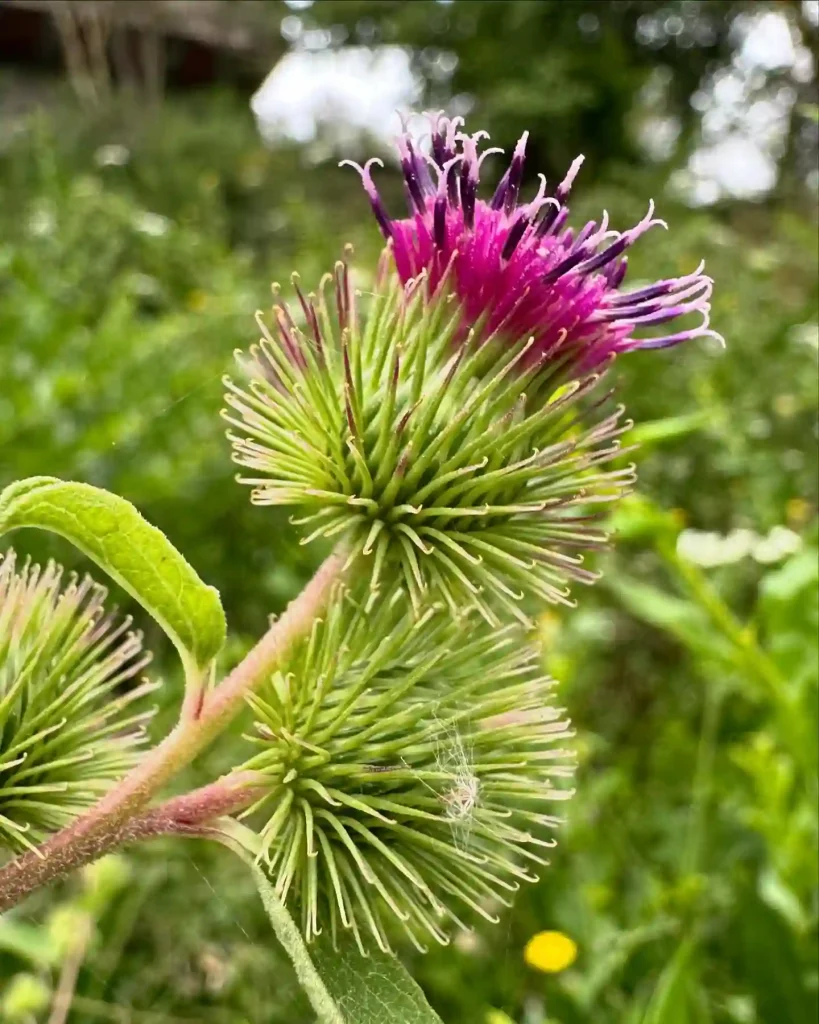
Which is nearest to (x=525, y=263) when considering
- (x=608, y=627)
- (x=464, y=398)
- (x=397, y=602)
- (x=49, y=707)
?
(x=464, y=398)

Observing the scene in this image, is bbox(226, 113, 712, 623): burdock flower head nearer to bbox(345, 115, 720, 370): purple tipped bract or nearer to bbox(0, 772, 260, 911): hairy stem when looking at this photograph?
bbox(345, 115, 720, 370): purple tipped bract

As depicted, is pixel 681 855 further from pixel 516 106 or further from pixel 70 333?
pixel 516 106

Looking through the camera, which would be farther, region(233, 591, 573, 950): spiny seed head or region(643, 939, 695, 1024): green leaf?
region(643, 939, 695, 1024): green leaf

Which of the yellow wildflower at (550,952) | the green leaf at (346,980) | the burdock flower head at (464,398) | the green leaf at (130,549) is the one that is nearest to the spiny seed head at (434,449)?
the burdock flower head at (464,398)

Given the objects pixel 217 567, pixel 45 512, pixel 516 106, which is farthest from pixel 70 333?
pixel 516 106

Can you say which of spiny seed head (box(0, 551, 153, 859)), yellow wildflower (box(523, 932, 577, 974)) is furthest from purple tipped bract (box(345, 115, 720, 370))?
yellow wildflower (box(523, 932, 577, 974))

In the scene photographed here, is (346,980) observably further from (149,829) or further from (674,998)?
(674,998)

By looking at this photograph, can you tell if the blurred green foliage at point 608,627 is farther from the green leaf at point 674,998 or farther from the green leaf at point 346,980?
the green leaf at point 346,980
